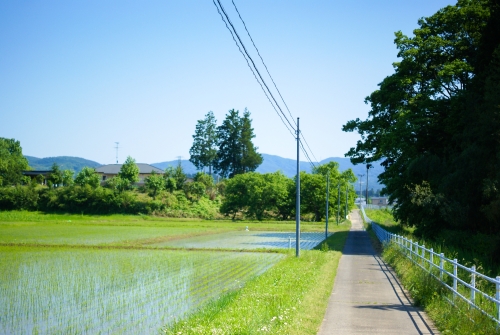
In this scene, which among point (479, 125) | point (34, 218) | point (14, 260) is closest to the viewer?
point (14, 260)

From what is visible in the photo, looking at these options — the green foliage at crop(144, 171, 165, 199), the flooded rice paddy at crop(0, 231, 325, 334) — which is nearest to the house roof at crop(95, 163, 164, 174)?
the green foliage at crop(144, 171, 165, 199)

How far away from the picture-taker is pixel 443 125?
37.1m

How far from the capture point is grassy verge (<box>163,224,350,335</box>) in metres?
10.3

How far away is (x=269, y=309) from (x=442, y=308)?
4.05 metres

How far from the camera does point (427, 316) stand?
1305 cm

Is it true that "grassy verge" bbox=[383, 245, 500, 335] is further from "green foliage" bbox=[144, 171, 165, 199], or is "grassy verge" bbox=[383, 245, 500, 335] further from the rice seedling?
"green foliage" bbox=[144, 171, 165, 199]

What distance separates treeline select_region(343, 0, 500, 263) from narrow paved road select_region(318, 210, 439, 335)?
809 centimetres

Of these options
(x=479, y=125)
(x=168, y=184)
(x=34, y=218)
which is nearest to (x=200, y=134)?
(x=168, y=184)

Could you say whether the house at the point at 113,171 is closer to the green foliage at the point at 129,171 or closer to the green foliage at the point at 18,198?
the green foliage at the point at 129,171

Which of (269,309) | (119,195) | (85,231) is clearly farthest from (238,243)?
(119,195)

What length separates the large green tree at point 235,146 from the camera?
389ft

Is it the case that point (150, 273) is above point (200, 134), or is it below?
below

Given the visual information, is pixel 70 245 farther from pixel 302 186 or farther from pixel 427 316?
pixel 302 186

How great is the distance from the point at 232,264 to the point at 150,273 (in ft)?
18.1
